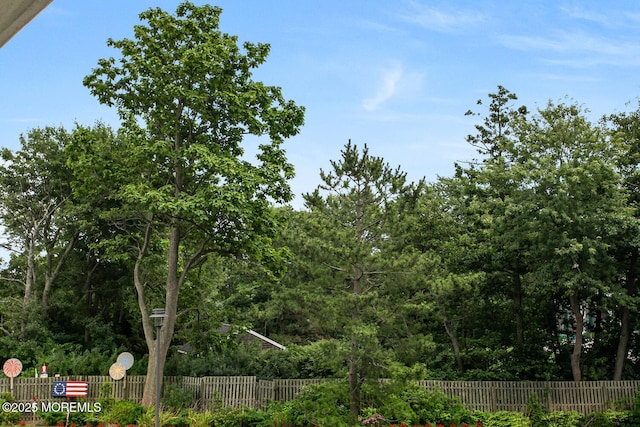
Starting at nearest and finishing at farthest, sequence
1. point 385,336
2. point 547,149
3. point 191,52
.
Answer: point 385,336, point 191,52, point 547,149

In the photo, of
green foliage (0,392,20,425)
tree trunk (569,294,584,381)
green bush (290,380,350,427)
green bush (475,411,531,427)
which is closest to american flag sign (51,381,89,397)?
green foliage (0,392,20,425)

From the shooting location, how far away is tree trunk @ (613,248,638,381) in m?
23.4

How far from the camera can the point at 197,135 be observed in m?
21.8

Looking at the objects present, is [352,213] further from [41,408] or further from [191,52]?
[41,408]

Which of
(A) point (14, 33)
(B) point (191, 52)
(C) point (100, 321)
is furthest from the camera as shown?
(C) point (100, 321)

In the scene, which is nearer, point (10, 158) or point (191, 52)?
point (191, 52)

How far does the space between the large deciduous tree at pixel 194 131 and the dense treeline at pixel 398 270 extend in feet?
4.03

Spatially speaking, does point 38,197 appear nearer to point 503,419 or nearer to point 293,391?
A: point 293,391

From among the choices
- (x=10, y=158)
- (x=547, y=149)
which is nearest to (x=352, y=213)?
(x=547, y=149)

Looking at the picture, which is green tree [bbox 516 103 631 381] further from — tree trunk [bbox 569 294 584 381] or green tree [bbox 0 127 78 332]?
green tree [bbox 0 127 78 332]

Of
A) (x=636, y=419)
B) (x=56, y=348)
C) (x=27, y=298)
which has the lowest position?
(x=636, y=419)

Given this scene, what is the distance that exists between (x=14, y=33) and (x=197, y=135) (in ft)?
66.8

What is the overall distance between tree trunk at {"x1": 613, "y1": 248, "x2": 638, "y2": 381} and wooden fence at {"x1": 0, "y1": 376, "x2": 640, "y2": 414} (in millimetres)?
1280

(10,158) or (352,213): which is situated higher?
(10,158)
